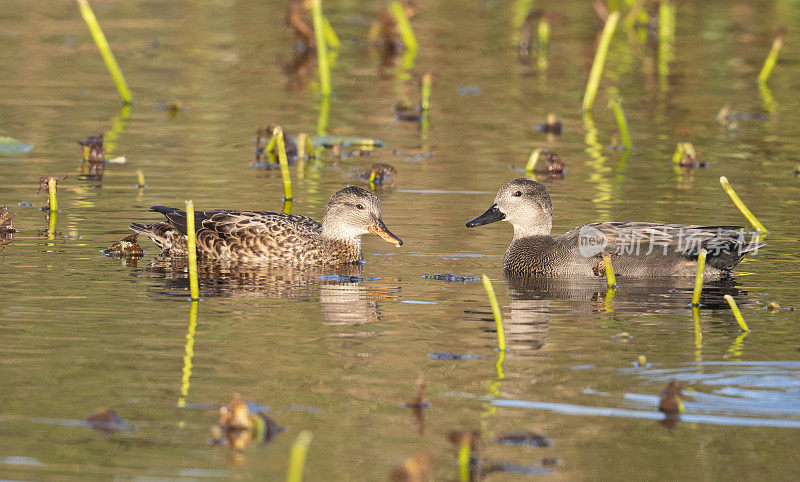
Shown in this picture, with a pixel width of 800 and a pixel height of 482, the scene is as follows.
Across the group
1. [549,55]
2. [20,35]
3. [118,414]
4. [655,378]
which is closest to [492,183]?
[655,378]

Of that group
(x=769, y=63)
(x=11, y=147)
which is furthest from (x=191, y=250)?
(x=769, y=63)

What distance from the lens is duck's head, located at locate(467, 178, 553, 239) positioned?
12281 mm

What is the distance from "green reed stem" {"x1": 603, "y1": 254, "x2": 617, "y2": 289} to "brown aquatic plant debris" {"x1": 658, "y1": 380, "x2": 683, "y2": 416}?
321 centimetres

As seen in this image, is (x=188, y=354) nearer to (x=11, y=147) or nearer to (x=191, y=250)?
(x=191, y=250)

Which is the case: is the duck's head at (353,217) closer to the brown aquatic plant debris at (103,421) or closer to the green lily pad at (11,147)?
the brown aquatic plant debris at (103,421)

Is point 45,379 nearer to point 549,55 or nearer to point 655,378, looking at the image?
point 655,378

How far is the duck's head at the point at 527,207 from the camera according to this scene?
12.3 m

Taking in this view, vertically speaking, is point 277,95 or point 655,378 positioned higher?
point 277,95

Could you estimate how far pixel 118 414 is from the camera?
23.3 ft

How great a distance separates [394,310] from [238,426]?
10.7 ft

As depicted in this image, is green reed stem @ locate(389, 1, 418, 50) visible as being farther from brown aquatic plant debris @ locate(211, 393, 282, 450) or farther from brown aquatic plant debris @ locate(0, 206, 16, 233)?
brown aquatic plant debris @ locate(211, 393, 282, 450)

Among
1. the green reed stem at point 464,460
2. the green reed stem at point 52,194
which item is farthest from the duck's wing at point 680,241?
the green reed stem at point 464,460

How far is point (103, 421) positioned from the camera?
6887 millimetres

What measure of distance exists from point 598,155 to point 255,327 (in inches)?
356
